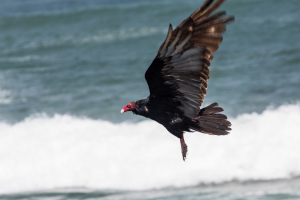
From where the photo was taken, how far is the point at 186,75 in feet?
13.3

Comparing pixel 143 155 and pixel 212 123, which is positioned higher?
pixel 143 155

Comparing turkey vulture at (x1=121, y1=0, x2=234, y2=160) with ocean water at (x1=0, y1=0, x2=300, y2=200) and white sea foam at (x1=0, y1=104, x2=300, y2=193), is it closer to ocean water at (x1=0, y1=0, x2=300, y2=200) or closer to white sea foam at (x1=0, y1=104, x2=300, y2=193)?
ocean water at (x1=0, y1=0, x2=300, y2=200)

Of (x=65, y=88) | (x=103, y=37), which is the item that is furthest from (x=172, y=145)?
(x=103, y=37)

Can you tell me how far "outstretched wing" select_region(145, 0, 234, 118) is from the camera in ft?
12.1

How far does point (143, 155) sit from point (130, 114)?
1.87 m

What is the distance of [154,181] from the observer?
6793 millimetres

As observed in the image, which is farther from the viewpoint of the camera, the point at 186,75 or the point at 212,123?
the point at 212,123

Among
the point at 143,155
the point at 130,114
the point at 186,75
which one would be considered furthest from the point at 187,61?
the point at 130,114

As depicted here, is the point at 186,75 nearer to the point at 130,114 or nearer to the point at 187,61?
the point at 187,61

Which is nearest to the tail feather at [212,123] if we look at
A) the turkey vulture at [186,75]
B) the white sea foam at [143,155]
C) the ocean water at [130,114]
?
the turkey vulture at [186,75]

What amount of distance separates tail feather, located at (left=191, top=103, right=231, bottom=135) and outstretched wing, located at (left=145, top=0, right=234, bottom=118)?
20 cm

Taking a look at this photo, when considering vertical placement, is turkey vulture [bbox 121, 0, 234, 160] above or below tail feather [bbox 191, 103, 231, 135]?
above

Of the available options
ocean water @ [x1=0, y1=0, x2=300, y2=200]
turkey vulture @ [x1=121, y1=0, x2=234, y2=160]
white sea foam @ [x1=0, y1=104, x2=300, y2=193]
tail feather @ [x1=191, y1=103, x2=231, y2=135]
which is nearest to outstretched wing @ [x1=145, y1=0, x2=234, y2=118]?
turkey vulture @ [x1=121, y1=0, x2=234, y2=160]

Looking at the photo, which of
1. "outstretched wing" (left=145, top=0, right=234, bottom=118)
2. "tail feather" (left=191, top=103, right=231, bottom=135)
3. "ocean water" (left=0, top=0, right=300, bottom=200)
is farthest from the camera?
"ocean water" (left=0, top=0, right=300, bottom=200)
